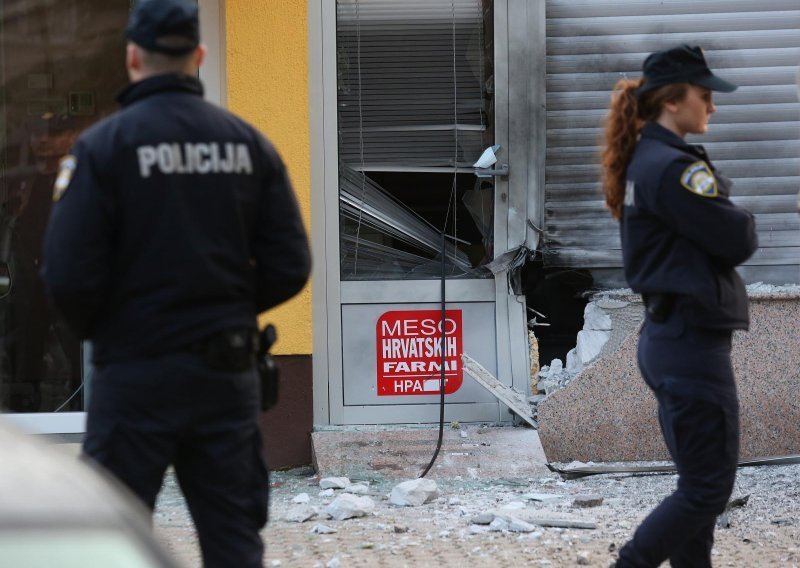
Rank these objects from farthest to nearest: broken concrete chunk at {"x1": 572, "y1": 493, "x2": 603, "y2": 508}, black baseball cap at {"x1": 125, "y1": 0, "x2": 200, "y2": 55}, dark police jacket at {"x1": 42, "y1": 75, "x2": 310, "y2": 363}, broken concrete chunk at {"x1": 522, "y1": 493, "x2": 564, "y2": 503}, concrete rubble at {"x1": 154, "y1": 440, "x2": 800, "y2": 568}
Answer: broken concrete chunk at {"x1": 522, "y1": 493, "x2": 564, "y2": 503} < broken concrete chunk at {"x1": 572, "y1": 493, "x2": 603, "y2": 508} < concrete rubble at {"x1": 154, "y1": 440, "x2": 800, "y2": 568} < black baseball cap at {"x1": 125, "y1": 0, "x2": 200, "y2": 55} < dark police jacket at {"x1": 42, "y1": 75, "x2": 310, "y2": 363}

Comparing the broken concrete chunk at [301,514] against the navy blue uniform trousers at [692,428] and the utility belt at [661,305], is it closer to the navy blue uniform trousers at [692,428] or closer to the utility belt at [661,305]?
the navy blue uniform trousers at [692,428]

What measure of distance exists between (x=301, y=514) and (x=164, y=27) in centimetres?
292

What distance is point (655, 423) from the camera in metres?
6.60

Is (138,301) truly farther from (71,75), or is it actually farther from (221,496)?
(71,75)

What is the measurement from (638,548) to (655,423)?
8.90ft

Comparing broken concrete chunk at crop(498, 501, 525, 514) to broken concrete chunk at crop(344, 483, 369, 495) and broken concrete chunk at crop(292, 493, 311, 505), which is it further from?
broken concrete chunk at crop(292, 493, 311, 505)

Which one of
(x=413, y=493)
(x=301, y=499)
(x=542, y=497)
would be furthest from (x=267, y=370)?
(x=542, y=497)

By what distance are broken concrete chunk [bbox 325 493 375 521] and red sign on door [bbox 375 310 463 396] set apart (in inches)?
49.5

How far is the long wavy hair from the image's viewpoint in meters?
4.13

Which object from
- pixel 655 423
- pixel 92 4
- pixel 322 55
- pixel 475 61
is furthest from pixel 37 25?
pixel 655 423

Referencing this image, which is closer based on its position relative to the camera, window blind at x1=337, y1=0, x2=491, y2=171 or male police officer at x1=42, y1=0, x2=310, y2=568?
male police officer at x1=42, y1=0, x2=310, y2=568

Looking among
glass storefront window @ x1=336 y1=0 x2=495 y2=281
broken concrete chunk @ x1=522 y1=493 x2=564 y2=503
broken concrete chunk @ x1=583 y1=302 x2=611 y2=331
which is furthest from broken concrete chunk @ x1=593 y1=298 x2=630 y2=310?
broken concrete chunk @ x1=522 y1=493 x2=564 y2=503

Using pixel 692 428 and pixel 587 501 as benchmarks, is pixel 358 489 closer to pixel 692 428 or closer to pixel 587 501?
pixel 587 501

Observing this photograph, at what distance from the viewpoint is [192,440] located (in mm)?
3211
